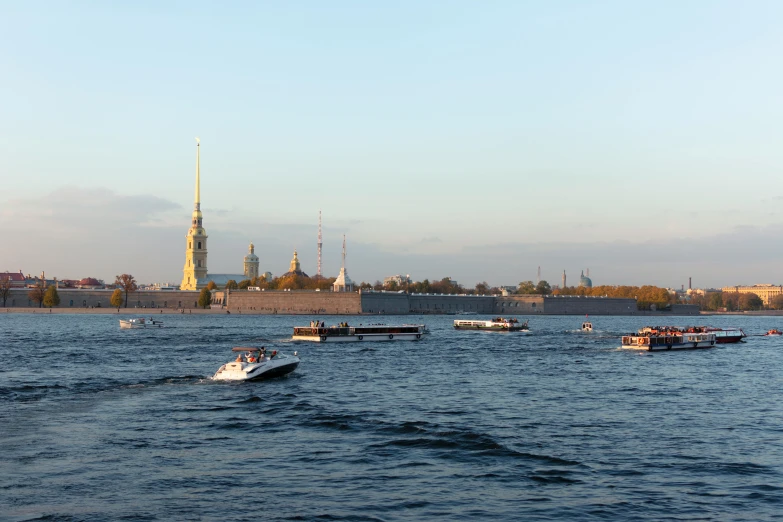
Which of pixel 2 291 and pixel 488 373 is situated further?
pixel 2 291

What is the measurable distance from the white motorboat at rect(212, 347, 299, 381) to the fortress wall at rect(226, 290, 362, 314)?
12669cm

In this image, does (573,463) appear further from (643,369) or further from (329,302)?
(329,302)

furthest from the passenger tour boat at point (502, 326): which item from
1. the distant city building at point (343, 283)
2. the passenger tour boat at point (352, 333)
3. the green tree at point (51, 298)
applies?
the green tree at point (51, 298)

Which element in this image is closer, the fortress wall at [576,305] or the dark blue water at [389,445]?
the dark blue water at [389,445]

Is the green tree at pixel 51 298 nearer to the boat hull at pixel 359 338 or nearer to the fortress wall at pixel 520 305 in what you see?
the fortress wall at pixel 520 305

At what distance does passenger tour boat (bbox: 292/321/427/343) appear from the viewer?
70.4m

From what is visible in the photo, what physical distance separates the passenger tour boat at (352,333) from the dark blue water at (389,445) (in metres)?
28.0

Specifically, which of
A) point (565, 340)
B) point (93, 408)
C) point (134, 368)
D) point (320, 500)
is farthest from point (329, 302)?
point (320, 500)

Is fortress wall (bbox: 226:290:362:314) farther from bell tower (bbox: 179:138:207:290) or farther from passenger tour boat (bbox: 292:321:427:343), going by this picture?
passenger tour boat (bbox: 292:321:427:343)

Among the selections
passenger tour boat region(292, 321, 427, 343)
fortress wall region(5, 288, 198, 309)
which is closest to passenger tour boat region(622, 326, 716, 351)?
passenger tour boat region(292, 321, 427, 343)

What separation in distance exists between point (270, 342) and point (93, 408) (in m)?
38.7

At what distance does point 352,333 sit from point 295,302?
98321mm

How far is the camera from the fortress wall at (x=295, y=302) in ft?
549

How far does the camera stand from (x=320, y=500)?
56.2 feet
